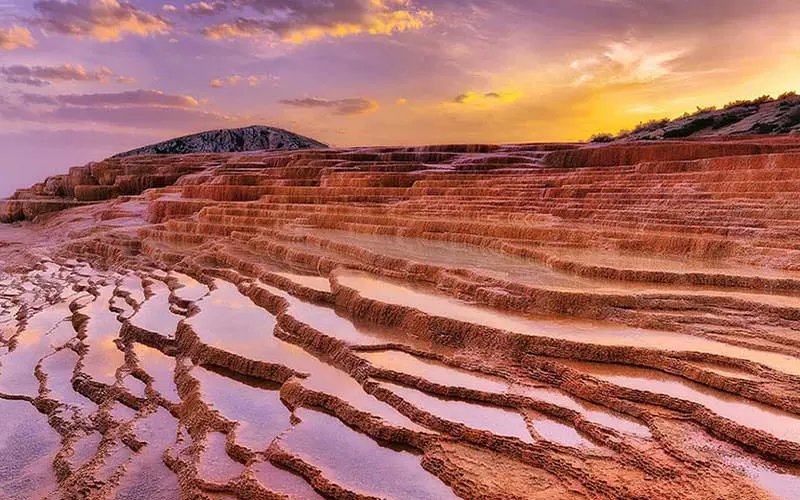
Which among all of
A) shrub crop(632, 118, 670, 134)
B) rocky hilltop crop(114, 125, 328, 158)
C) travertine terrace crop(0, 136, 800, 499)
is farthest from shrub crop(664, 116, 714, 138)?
rocky hilltop crop(114, 125, 328, 158)

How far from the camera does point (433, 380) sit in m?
5.34

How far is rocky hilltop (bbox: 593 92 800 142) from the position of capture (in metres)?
26.5

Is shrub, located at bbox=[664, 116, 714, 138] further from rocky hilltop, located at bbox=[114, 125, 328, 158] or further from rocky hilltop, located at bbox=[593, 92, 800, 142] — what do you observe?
rocky hilltop, located at bbox=[114, 125, 328, 158]

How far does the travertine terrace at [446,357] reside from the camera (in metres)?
4.13

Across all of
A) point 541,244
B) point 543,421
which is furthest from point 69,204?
point 543,421

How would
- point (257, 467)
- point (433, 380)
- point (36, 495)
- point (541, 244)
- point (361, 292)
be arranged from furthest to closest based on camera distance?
point (541, 244) < point (361, 292) < point (433, 380) < point (36, 495) < point (257, 467)

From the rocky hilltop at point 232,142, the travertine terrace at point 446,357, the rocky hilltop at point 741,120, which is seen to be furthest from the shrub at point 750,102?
the rocky hilltop at point 232,142

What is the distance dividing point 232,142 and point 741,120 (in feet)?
147

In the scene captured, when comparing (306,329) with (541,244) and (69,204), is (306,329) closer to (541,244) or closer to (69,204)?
(541,244)

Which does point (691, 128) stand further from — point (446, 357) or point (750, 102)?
point (446, 357)

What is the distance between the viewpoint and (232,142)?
191 feet

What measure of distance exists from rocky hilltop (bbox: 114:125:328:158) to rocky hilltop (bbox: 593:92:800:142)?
34684mm

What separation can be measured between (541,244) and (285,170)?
51.8ft

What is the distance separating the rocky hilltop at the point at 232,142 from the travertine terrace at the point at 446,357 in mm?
44872
